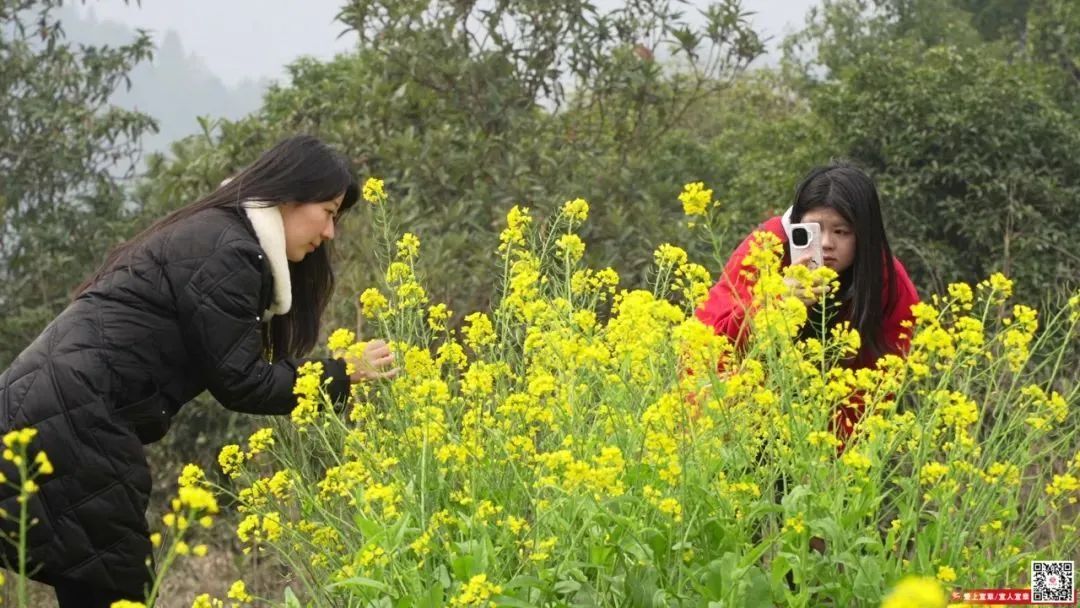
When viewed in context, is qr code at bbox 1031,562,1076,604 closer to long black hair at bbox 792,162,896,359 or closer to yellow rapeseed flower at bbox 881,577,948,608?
long black hair at bbox 792,162,896,359

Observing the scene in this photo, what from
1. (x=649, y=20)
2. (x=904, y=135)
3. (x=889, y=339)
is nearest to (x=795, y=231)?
(x=889, y=339)

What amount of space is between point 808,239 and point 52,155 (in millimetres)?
6143

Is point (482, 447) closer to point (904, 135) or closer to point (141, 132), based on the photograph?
point (904, 135)

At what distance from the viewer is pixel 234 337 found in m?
3.16

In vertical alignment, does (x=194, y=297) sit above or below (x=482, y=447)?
above

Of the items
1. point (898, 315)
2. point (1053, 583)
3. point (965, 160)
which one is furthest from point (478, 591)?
point (965, 160)

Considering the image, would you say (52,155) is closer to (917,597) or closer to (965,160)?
(965,160)

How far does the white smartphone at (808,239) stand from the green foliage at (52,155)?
563cm

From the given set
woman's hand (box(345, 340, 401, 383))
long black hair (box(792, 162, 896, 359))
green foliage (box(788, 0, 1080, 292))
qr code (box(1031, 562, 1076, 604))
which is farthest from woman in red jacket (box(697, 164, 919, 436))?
green foliage (box(788, 0, 1080, 292))

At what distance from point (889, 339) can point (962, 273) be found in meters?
→ 4.38

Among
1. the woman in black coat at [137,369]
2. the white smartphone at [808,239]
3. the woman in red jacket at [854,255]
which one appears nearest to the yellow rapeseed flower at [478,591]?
the woman in black coat at [137,369]

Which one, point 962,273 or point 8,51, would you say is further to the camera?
point 8,51

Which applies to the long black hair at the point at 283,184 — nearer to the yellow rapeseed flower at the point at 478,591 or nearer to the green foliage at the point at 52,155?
the yellow rapeseed flower at the point at 478,591

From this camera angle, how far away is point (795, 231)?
11.5ft
